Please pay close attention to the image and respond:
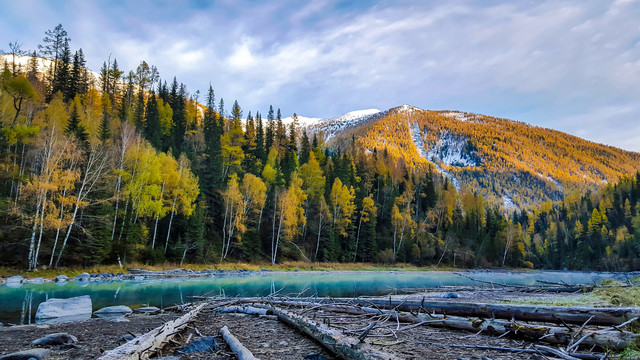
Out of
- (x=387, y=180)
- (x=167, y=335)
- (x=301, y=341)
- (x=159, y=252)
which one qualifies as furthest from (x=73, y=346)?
(x=387, y=180)

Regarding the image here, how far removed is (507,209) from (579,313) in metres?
221

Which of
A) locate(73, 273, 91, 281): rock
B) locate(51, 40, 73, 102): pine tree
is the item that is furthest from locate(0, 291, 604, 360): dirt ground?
locate(51, 40, 73, 102): pine tree

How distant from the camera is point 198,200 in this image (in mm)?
35969

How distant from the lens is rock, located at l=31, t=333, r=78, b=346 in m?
6.18

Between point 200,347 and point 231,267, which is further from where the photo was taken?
point 231,267

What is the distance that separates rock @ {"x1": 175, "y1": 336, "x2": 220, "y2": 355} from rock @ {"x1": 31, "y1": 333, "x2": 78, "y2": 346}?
104 inches

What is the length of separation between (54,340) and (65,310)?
553 cm

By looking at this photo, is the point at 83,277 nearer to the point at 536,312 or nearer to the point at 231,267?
the point at 231,267

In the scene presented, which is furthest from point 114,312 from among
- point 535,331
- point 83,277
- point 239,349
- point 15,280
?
point 83,277

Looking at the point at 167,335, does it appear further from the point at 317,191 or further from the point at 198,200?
the point at 317,191

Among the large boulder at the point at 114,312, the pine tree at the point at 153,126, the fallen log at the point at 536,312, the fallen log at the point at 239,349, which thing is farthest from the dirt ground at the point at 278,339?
the pine tree at the point at 153,126

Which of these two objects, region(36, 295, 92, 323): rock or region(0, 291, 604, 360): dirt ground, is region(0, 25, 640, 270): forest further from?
region(0, 291, 604, 360): dirt ground

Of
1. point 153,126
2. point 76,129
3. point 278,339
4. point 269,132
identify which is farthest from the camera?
point 269,132

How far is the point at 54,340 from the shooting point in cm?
629
